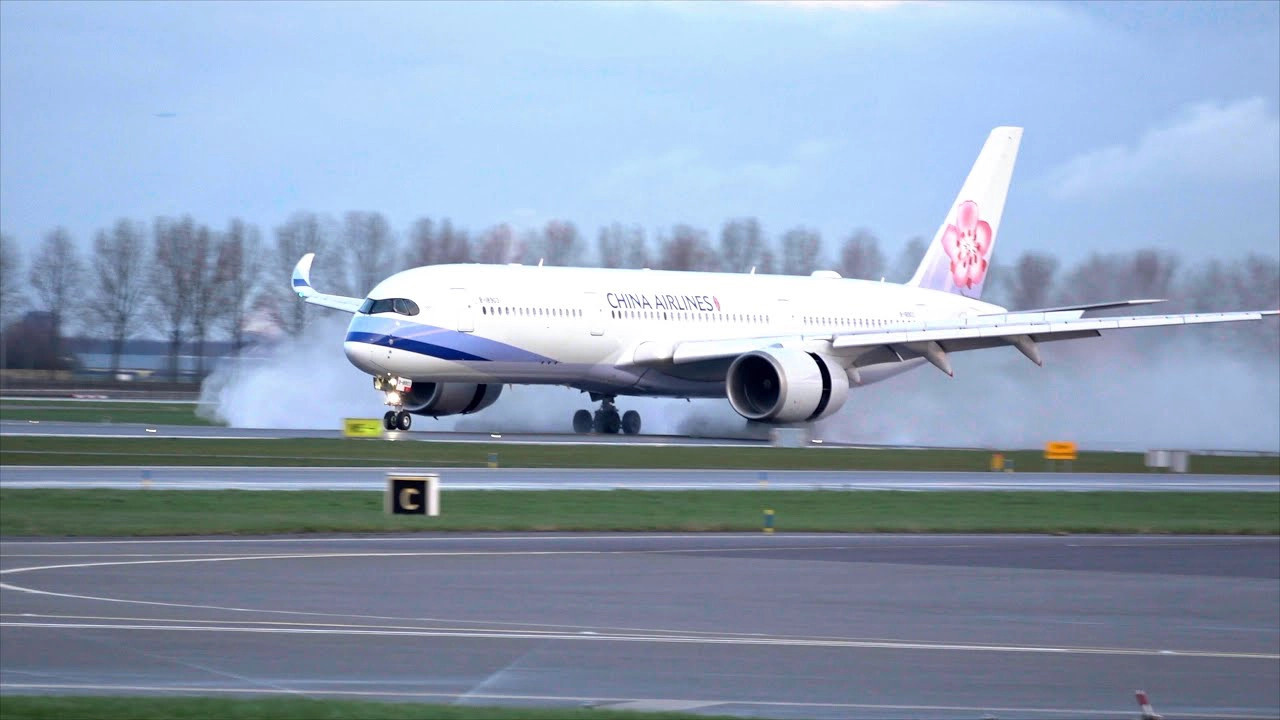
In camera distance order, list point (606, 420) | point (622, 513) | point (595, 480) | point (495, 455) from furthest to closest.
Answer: point (606, 420), point (495, 455), point (595, 480), point (622, 513)

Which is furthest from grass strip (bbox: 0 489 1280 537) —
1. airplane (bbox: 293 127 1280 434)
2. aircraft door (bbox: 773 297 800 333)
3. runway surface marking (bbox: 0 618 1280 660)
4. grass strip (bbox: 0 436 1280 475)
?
aircraft door (bbox: 773 297 800 333)

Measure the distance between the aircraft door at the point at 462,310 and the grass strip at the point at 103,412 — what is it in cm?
960

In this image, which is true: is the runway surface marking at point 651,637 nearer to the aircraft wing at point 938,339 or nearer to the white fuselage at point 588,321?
the white fuselage at point 588,321

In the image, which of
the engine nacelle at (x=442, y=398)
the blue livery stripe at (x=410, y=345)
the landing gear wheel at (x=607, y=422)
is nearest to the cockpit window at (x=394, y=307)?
the blue livery stripe at (x=410, y=345)

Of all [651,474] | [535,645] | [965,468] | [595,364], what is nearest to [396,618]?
[535,645]

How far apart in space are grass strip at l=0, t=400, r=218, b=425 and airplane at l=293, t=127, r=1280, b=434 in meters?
6.04

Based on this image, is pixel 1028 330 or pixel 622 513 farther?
pixel 1028 330

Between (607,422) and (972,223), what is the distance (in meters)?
15.9

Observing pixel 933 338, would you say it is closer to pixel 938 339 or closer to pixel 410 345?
pixel 938 339

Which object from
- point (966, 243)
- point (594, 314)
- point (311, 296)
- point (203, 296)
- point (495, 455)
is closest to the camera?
point (495, 455)

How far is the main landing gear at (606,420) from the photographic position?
4494 centimetres

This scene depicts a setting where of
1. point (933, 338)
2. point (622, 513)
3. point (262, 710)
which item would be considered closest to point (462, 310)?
point (933, 338)

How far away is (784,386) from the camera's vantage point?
130ft

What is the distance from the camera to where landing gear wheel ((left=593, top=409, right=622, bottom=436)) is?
44.9 metres
